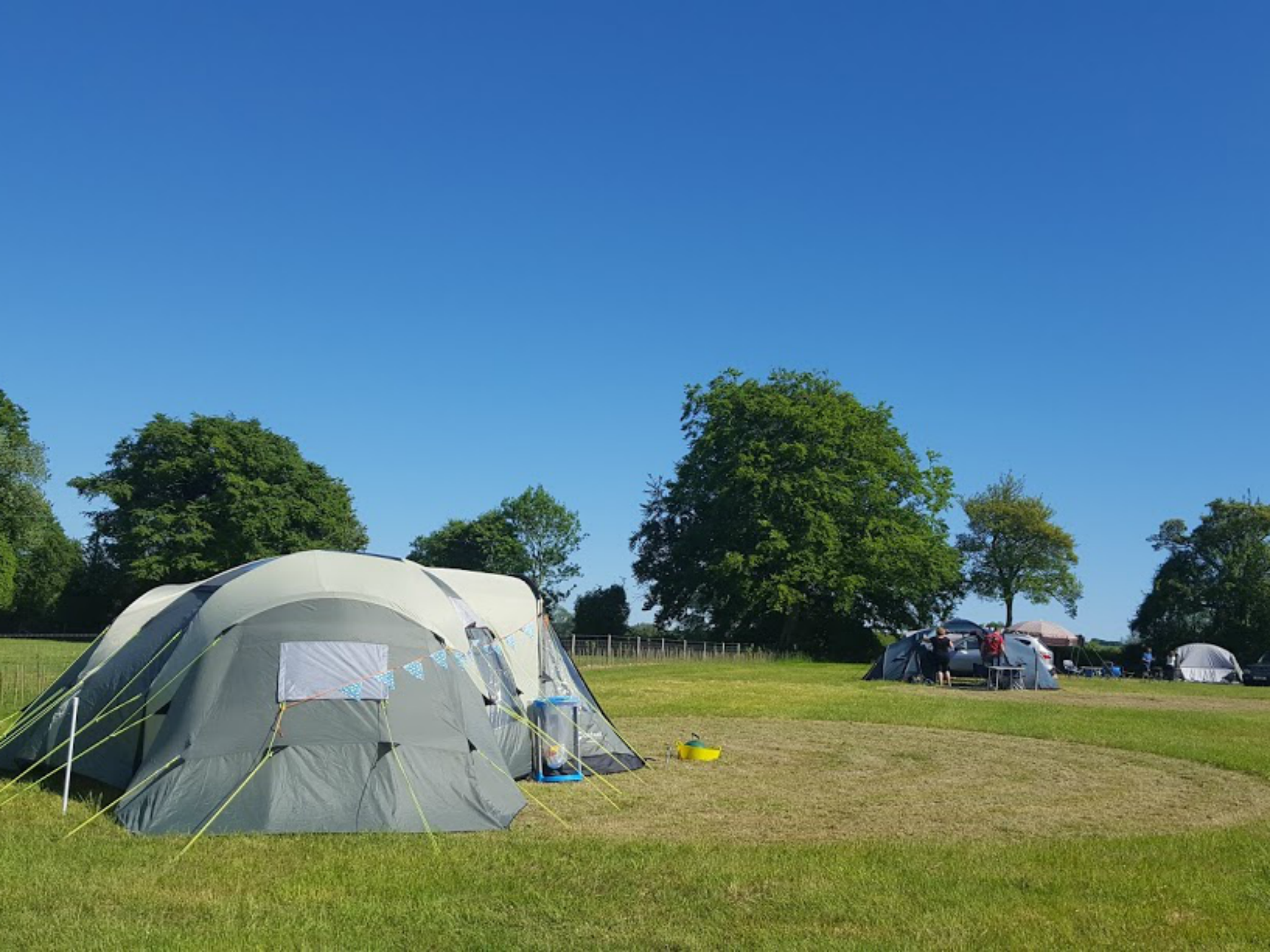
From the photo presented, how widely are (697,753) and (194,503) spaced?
4514 centimetres

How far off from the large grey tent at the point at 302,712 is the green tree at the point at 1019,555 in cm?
5863

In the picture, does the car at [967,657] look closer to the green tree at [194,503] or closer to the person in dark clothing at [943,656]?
the person in dark clothing at [943,656]

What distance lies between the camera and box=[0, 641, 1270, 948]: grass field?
213 inches

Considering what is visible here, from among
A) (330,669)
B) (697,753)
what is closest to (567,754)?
(697,753)

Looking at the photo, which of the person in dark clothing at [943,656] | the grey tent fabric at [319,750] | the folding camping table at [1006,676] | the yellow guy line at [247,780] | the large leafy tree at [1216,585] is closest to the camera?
the yellow guy line at [247,780]

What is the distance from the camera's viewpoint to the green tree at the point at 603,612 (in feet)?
176

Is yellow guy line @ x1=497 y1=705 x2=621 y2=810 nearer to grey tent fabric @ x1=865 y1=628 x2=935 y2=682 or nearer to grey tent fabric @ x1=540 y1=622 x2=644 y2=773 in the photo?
grey tent fabric @ x1=540 y1=622 x2=644 y2=773

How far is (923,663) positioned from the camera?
2895cm

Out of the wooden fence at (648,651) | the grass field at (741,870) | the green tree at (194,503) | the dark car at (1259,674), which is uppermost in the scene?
the green tree at (194,503)

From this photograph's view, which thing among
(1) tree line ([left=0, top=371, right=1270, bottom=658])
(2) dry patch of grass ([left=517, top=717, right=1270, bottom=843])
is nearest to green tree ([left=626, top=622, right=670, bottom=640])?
(1) tree line ([left=0, top=371, right=1270, bottom=658])

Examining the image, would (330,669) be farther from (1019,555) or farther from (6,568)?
(1019,555)

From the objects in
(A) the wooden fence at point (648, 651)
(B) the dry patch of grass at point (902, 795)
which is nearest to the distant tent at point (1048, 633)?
(A) the wooden fence at point (648, 651)

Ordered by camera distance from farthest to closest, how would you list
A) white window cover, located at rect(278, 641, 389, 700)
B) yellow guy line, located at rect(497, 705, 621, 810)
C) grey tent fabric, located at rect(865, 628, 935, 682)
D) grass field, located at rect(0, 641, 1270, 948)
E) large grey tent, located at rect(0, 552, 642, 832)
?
grey tent fabric, located at rect(865, 628, 935, 682)
yellow guy line, located at rect(497, 705, 621, 810)
white window cover, located at rect(278, 641, 389, 700)
large grey tent, located at rect(0, 552, 642, 832)
grass field, located at rect(0, 641, 1270, 948)

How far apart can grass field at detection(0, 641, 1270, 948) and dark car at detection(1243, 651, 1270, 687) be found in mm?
31072
